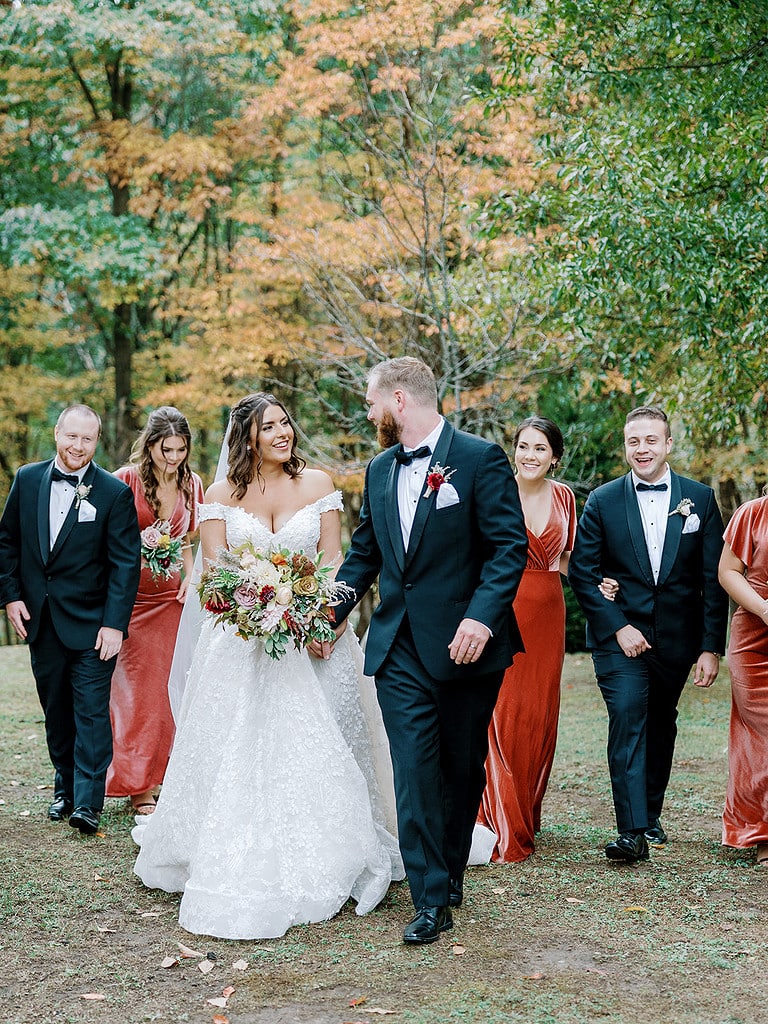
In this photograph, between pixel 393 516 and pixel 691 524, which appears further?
pixel 691 524

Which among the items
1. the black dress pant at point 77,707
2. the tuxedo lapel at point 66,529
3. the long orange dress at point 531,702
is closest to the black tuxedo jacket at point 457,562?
the long orange dress at point 531,702

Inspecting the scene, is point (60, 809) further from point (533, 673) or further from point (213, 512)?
point (533, 673)

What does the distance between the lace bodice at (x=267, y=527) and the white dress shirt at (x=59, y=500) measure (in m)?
1.40

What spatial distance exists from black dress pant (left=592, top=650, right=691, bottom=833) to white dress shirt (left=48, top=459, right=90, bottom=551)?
3.02 metres

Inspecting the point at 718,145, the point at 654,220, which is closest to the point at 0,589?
the point at 654,220

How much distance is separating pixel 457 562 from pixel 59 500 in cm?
281

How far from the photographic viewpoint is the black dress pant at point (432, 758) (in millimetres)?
4539

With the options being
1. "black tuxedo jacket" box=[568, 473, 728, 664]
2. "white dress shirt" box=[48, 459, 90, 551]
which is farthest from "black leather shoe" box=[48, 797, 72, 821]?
"black tuxedo jacket" box=[568, 473, 728, 664]

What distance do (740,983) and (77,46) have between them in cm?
1525

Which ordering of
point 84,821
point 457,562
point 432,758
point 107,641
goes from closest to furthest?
point 432,758
point 457,562
point 84,821
point 107,641

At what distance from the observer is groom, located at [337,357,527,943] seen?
4555mm

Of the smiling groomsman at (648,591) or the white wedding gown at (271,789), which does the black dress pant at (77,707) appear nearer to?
the white wedding gown at (271,789)

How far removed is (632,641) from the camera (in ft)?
18.3

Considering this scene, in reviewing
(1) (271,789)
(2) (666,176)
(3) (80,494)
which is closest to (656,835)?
(1) (271,789)
